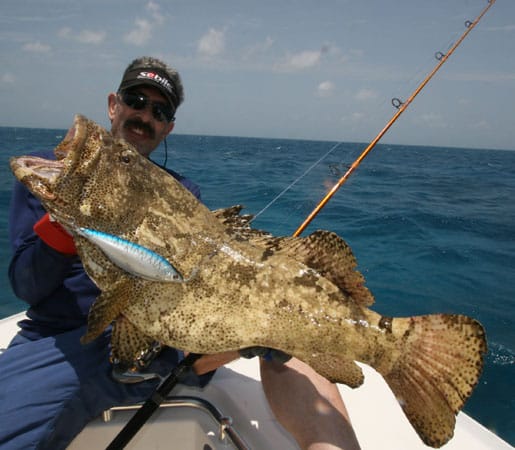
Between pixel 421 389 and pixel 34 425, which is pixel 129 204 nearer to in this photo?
pixel 34 425

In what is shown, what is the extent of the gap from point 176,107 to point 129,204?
2.31 m

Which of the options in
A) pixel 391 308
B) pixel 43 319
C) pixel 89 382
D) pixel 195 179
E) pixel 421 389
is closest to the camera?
pixel 421 389

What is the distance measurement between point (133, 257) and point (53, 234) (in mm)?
741

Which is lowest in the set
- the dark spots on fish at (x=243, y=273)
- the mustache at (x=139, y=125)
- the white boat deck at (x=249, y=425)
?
the white boat deck at (x=249, y=425)

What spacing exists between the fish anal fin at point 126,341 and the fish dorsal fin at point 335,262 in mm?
958

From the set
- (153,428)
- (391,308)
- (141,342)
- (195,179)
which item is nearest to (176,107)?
(141,342)

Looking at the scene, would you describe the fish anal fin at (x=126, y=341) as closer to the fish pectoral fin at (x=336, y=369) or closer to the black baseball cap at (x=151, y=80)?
the fish pectoral fin at (x=336, y=369)

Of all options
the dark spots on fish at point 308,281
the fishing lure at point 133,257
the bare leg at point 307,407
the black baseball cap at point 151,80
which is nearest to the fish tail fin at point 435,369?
the dark spots on fish at point 308,281

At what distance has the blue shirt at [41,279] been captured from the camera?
2730mm

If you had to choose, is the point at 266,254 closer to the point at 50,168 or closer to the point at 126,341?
the point at 126,341

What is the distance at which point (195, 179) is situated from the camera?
23500 mm

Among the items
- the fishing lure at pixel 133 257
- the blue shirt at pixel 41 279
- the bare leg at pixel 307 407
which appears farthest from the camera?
the bare leg at pixel 307 407

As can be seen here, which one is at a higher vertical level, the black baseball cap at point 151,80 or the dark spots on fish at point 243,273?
the black baseball cap at point 151,80

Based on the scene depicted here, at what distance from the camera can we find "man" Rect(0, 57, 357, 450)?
108 inches
